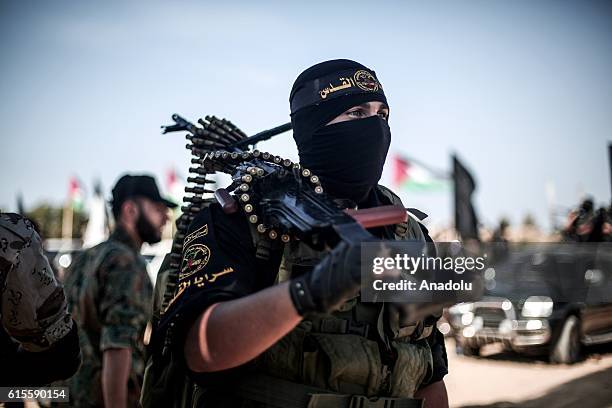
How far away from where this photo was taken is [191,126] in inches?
114

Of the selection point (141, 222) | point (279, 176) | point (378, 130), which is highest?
point (378, 130)

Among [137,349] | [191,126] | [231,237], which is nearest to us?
[231,237]

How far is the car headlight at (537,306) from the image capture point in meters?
10.2

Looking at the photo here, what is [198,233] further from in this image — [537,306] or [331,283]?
[537,306]

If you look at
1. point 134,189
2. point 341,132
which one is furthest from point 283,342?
point 134,189

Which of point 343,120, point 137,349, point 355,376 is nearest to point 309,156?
point 343,120

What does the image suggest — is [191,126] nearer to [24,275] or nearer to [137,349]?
[24,275]

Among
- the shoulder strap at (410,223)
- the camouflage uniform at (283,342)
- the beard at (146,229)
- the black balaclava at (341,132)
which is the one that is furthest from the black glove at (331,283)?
the beard at (146,229)

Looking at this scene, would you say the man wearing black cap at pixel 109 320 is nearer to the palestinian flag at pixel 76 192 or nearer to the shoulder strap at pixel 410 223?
the shoulder strap at pixel 410 223

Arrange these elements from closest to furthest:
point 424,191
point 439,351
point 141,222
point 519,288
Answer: point 439,351 → point 141,222 → point 519,288 → point 424,191

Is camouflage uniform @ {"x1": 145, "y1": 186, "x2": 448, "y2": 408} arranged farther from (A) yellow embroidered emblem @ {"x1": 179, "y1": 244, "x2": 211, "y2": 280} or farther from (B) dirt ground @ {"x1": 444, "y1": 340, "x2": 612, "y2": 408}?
(B) dirt ground @ {"x1": 444, "y1": 340, "x2": 612, "y2": 408}

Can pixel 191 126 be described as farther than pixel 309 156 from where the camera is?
Yes

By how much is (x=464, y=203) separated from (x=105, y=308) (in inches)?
478

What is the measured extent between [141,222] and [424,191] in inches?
626
